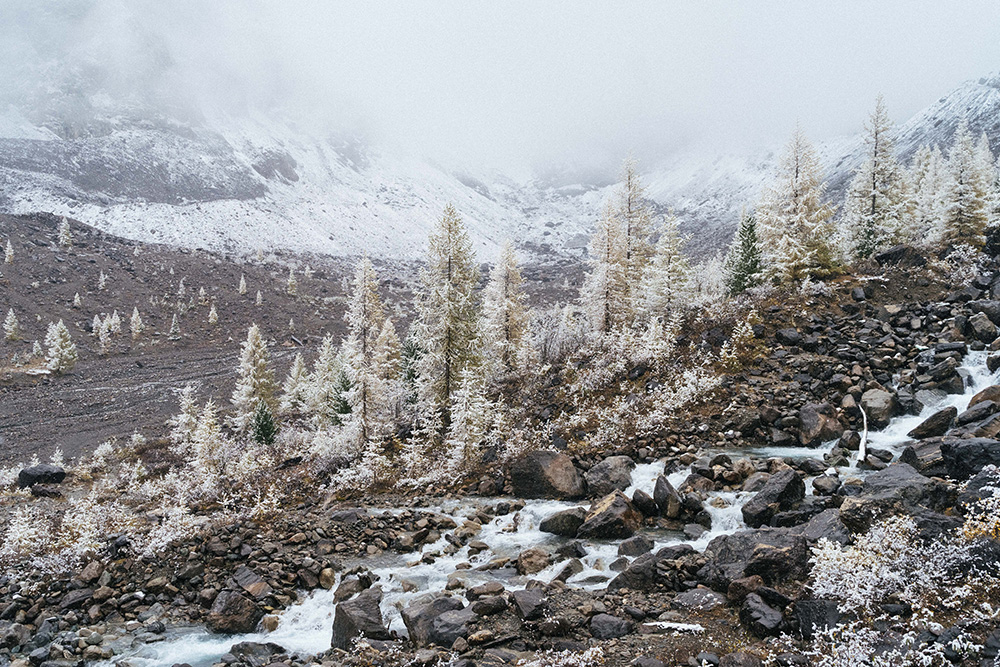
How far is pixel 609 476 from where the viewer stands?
16281 millimetres

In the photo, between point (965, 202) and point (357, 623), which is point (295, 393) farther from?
point (965, 202)

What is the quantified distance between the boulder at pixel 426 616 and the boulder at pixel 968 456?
10.1 metres

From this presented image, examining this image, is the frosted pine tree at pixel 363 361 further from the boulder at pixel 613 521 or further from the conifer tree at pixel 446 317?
the boulder at pixel 613 521

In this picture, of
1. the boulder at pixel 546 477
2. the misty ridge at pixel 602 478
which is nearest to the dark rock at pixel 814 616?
the misty ridge at pixel 602 478

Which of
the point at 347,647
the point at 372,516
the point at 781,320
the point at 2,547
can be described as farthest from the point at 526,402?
the point at 2,547

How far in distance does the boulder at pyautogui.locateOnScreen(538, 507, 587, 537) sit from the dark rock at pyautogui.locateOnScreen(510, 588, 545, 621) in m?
3.99

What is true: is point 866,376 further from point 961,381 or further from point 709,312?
point 709,312

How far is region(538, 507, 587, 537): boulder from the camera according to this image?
1361 centimetres

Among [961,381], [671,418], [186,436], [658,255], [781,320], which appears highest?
[658,255]

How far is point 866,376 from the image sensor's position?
17.7 metres

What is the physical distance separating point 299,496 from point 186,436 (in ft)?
70.4

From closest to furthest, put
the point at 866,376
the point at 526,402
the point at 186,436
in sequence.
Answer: the point at 866,376 → the point at 526,402 → the point at 186,436

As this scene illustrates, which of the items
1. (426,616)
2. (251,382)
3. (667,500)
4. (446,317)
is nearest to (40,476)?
(251,382)

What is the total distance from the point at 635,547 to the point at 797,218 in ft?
79.1
